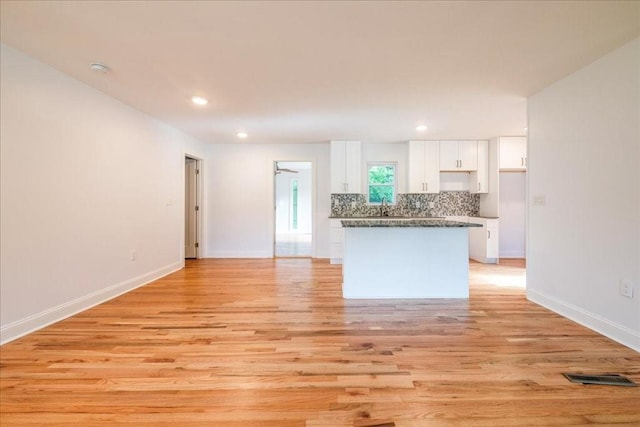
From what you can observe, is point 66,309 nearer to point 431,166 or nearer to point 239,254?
point 239,254

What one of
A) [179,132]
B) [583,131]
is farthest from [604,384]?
[179,132]

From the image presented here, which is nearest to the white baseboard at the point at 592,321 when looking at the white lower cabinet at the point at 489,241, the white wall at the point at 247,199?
the white lower cabinet at the point at 489,241

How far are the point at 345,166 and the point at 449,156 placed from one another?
2.10 m

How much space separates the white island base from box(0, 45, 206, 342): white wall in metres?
2.86

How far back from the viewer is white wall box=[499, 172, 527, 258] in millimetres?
6000

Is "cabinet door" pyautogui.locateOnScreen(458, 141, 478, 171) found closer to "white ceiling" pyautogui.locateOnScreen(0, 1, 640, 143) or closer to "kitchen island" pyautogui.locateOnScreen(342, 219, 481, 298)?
"white ceiling" pyautogui.locateOnScreen(0, 1, 640, 143)

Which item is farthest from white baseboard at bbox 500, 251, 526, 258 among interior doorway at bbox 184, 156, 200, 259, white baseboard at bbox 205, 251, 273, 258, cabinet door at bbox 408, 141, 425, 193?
interior doorway at bbox 184, 156, 200, 259

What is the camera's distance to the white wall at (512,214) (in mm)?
6000

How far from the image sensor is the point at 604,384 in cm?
181

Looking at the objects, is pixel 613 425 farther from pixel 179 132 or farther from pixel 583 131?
pixel 179 132

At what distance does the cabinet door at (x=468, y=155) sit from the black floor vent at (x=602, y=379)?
450 cm

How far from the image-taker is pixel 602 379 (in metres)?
1.86

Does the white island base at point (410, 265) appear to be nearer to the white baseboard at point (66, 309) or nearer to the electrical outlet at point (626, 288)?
the electrical outlet at point (626, 288)

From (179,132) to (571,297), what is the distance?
5877 mm
